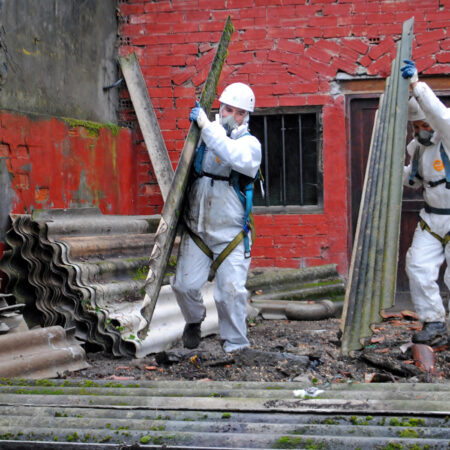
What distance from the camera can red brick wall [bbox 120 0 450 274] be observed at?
8.01 m

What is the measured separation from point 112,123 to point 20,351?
3911 mm

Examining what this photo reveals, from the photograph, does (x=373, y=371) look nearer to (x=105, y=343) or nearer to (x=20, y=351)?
(x=105, y=343)

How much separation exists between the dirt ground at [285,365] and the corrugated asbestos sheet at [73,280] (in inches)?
8.9

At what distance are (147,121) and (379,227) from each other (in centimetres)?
397

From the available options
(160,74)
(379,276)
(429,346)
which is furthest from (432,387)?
(160,74)

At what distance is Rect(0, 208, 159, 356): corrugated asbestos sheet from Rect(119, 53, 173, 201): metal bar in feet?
7.21

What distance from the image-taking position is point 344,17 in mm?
8078

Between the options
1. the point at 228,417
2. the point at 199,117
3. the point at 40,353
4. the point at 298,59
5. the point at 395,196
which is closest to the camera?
the point at 228,417

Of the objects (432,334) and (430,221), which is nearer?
(432,334)

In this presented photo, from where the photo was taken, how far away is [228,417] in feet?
8.84

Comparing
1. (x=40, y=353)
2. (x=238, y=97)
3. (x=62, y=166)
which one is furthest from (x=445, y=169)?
(x=62, y=166)

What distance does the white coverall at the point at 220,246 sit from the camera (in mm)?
5105

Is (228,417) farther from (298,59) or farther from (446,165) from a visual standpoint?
(298,59)

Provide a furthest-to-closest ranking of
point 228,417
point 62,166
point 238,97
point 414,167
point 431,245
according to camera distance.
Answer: point 62,166 → point 414,167 → point 431,245 → point 238,97 → point 228,417
